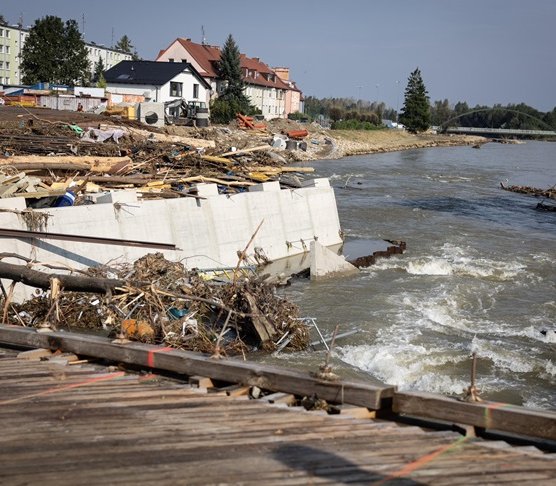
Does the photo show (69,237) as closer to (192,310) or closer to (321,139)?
(192,310)

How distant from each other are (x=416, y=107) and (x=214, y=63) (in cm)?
4890

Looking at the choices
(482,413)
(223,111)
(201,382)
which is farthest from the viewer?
(223,111)

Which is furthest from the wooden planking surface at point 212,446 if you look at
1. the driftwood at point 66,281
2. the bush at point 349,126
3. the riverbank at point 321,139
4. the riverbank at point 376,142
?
the bush at point 349,126

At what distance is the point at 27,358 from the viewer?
7.41 meters

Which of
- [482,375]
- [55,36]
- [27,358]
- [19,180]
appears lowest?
[482,375]

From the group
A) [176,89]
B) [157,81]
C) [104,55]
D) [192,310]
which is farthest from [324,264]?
[104,55]

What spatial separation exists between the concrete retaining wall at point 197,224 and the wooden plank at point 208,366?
23.2 ft

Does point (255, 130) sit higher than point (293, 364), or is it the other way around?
point (255, 130)

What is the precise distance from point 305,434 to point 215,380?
→ 5.09 feet

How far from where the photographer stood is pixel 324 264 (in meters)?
19.0

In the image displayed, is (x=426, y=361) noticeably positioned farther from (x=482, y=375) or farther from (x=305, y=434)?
(x=305, y=434)

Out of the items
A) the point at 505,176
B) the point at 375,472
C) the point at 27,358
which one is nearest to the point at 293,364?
the point at 27,358

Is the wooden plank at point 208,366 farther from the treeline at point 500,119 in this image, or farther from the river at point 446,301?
the treeline at point 500,119

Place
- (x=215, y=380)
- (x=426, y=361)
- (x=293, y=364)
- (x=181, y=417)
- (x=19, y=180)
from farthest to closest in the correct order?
(x=19, y=180), (x=426, y=361), (x=293, y=364), (x=215, y=380), (x=181, y=417)
